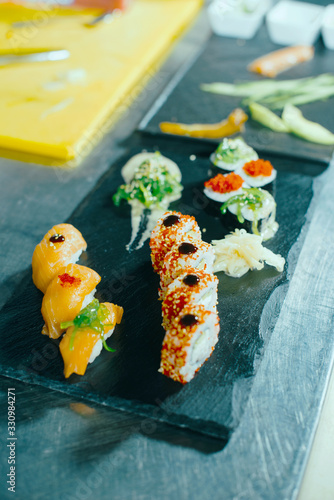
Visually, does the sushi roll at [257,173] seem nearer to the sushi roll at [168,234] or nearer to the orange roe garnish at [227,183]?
the orange roe garnish at [227,183]

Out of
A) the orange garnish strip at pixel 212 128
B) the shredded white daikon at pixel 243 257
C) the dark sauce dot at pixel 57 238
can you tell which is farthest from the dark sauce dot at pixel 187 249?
the orange garnish strip at pixel 212 128

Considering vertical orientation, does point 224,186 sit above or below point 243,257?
above

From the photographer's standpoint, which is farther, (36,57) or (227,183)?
(36,57)

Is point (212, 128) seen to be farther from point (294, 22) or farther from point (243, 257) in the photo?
point (294, 22)

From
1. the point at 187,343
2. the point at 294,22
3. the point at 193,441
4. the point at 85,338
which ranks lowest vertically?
the point at 193,441

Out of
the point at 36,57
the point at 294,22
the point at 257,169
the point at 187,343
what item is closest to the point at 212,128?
the point at 257,169

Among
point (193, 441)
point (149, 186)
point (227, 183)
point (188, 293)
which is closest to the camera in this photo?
point (193, 441)

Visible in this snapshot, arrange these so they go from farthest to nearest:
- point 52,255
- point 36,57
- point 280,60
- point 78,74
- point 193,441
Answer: point 280,60, point 36,57, point 78,74, point 52,255, point 193,441

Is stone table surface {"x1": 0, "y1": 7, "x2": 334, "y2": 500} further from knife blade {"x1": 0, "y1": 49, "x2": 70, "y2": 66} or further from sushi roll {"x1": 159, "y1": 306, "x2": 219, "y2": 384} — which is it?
knife blade {"x1": 0, "y1": 49, "x2": 70, "y2": 66}
